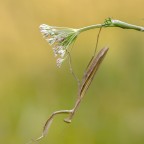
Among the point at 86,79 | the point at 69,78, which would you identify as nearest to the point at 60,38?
the point at 86,79

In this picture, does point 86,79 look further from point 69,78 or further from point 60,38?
point 69,78

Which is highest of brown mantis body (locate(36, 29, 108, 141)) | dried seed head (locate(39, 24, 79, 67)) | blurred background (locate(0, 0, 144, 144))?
dried seed head (locate(39, 24, 79, 67))

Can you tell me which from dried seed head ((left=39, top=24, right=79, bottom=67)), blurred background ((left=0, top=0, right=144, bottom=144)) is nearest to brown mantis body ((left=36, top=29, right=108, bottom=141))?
dried seed head ((left=39, top=24, right=79, bottom=67))

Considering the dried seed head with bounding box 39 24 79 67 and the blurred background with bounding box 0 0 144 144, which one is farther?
the blurred background with bounding box 0 0 144 144

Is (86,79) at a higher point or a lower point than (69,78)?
higher

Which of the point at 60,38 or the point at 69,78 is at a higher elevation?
the point at 60,38

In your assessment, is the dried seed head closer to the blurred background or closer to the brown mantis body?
the brown mantis body

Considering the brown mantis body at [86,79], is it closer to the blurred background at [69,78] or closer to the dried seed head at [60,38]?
the dried seed head at [60,38]

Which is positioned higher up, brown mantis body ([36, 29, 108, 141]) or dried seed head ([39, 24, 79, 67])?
dried seed head ([39, 24, 79, 67])

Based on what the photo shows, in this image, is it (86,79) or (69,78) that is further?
(69,78)
